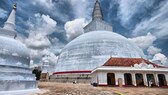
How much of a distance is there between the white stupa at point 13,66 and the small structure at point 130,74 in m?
11.9

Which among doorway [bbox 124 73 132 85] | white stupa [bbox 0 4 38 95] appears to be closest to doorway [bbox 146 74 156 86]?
doorway [bbox 124 73 132 85]

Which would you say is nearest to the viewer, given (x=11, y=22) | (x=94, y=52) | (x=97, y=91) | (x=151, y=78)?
(x=97, y=91)

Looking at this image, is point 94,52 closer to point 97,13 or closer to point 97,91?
point 97,91

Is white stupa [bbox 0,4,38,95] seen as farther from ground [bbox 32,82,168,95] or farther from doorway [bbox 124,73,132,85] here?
doorway [bbox 124,73,132,85]

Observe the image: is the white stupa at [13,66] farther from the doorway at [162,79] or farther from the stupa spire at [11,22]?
the doorway at [162,79]

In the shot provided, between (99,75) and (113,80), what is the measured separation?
3.09 metres

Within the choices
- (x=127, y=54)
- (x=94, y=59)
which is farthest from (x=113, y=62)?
(x=127, y=54)

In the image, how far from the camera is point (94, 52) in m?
32.2

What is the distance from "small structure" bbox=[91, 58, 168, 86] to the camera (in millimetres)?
20219

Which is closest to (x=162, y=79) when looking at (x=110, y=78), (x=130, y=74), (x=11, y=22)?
(x=130, y=74)

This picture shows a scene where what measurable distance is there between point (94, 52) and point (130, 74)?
12649mm

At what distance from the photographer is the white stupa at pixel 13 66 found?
29.7ft

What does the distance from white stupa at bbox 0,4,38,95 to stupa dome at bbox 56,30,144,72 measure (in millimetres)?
19808

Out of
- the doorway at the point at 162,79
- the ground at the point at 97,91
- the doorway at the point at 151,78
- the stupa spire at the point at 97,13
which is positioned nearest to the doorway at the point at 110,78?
the doorway at the point at 151,78
